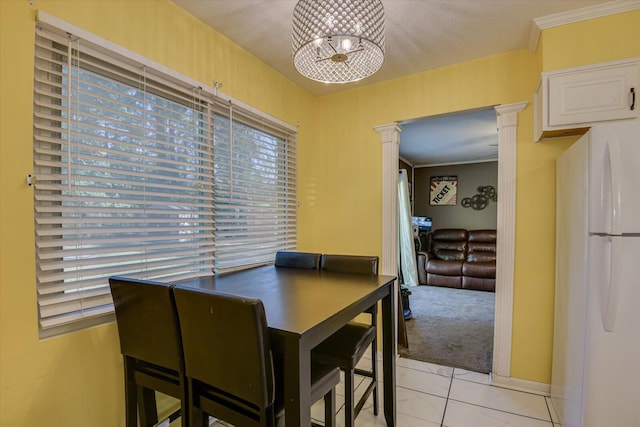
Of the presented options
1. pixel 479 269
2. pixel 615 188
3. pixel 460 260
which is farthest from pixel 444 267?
pixel 615 188

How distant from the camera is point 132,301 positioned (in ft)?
4.00

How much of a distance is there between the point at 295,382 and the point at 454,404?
161cm

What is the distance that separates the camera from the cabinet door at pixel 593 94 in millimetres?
1671

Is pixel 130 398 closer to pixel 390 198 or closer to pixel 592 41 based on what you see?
pixel 390 198

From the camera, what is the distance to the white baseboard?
2.14m

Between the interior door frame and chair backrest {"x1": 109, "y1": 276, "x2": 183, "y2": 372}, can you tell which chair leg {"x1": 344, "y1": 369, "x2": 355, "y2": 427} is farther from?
the interior door frame

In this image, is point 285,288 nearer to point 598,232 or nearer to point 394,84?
point 598,232

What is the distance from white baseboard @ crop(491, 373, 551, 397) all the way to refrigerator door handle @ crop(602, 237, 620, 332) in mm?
1063

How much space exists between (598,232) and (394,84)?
188 centimetres

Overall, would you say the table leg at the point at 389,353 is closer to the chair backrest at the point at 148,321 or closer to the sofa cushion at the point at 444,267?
the chair backrest at the point at 148,321

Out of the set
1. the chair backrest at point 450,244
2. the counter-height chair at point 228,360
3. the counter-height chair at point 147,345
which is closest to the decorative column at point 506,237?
the counter-height chair at point 228,360

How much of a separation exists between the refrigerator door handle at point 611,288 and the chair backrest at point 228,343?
149 centimetres

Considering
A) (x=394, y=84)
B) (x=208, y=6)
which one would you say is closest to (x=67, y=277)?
(x=208, y=6)

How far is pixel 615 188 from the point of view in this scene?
1.35 m
